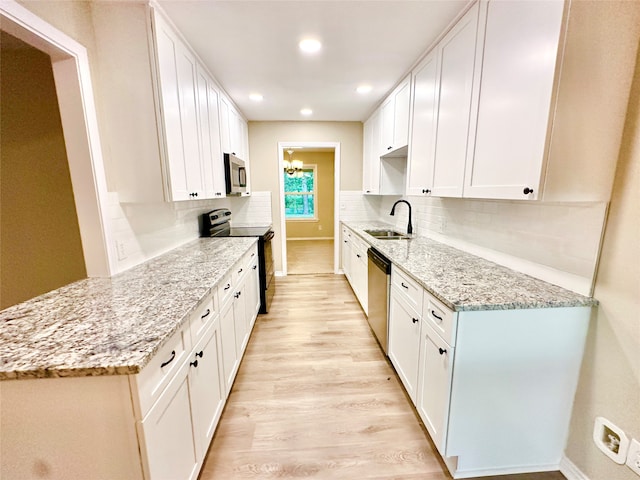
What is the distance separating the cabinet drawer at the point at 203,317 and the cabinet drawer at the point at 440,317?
119cm

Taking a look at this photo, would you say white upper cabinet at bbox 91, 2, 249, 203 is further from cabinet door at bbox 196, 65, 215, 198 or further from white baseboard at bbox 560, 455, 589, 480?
white baseboard at bbox 560, 455, 589, 480

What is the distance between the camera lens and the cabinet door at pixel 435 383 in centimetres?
125

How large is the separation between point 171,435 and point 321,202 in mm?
7051

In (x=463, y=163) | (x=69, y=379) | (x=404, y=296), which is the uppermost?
(x=463, y=163)

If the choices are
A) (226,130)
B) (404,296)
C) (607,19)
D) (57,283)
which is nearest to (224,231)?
(226,130)

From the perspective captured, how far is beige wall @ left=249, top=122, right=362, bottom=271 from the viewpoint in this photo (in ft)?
13.6

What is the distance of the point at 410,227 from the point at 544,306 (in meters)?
1.80

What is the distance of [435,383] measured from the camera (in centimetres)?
136

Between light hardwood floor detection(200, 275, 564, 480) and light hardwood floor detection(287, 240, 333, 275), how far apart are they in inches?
85.0

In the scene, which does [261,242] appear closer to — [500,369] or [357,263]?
[357,263]

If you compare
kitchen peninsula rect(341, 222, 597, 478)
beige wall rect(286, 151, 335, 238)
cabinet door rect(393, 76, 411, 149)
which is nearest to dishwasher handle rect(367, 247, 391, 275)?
kitchen peninsula rect(341, 222, 597, 478)

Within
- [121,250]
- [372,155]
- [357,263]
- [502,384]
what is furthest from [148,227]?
[372,155]

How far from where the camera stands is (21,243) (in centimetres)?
173

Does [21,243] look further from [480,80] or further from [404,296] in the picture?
[480,80]
